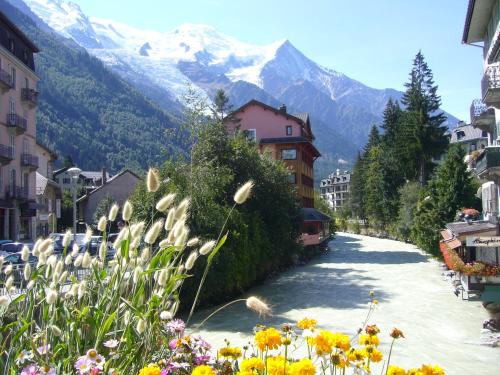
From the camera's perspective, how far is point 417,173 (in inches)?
2116

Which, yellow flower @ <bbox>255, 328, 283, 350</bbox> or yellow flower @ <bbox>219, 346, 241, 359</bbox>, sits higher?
yellow flower @ <bbox>255, 328, 283, 350</bbox>

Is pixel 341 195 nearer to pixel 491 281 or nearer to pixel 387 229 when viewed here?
pixel 387 229

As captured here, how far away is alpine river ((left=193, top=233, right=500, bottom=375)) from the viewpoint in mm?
12906

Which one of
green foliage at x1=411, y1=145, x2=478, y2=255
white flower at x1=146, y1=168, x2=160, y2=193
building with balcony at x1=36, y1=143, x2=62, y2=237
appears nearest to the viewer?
white flower at x1=146, y1=168, x2=160, y2=193

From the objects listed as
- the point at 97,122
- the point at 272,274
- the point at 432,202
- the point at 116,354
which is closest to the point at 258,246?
the point at 272,274

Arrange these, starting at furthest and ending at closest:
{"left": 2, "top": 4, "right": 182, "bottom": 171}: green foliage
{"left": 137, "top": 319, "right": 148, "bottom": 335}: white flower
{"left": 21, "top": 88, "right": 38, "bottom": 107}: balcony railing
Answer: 1. {"left": 2, "top": 4, "right": 182, "bottom": 171}: green foliage
2. {"left": 21, "top": 88, "right": 38, "bottom": 107}: balcony railing
3. {"left": 137, "top": 319, "right": 148, "bottom": 335}: white flower

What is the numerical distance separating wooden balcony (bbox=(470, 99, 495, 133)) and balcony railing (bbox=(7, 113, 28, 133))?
3096 cm

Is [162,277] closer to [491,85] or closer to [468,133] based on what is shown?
[491,85]

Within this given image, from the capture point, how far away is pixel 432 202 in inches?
1255

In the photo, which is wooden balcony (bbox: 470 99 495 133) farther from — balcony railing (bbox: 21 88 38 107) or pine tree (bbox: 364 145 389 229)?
pine tree (bbox: 364 145 389 229)

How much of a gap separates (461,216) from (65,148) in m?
137

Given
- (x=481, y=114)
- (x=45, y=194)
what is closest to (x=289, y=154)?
(x=481, y=114)

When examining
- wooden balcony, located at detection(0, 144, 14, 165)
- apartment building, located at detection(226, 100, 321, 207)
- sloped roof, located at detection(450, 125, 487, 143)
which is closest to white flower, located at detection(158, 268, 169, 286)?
wooden balcony, located at detection(0, 144, 14, 165)

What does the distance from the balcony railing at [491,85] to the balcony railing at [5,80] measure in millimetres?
30840
